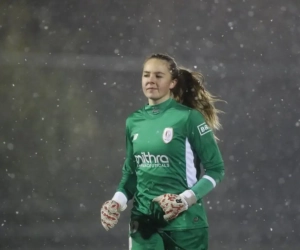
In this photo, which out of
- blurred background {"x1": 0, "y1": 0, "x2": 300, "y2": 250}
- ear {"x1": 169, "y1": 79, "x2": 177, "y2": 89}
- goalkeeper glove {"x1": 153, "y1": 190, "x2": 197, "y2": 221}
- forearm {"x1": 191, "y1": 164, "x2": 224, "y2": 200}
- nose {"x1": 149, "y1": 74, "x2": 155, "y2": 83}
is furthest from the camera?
blurred background {"x1": 0, "y1": 0, "x2": 300, "y2": 250}

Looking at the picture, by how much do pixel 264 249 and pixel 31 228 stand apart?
220cm

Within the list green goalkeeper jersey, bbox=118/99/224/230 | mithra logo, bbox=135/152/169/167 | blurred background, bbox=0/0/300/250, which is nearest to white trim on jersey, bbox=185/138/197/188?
green goalkeeper jersey, bbox=118/99/224/230

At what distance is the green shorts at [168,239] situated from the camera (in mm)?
3113

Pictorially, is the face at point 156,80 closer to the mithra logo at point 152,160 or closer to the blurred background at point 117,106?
the mithra logo at point 152,160

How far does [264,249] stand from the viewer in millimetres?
6613

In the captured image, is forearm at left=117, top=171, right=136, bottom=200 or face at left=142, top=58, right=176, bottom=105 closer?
face at left=142, top=58, right=176, bottom=105

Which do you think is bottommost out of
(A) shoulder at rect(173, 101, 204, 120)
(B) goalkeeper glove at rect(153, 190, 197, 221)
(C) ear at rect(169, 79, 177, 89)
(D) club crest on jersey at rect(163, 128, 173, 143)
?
(B) goalkeeper glove at rect(153, 190, 197, 221)

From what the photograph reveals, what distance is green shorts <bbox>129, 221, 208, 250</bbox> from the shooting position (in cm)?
311

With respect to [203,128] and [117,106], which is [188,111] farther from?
[117,106]

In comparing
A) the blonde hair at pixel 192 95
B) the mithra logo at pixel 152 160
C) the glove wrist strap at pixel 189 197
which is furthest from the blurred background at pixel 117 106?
the glove wrist strap at pixel 189 197

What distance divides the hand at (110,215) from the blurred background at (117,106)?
3.18 meters

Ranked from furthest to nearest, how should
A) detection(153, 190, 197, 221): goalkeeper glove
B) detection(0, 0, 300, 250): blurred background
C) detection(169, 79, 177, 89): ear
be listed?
detection(0, 0, 300, 250): blurred background
detection(169, 79, 177, 89): ear
detection(153, 190, 197, 221): goalkeeper glove

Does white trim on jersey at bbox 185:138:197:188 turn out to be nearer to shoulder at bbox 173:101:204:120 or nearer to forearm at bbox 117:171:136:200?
shoulder at bbox 173:101:204:120

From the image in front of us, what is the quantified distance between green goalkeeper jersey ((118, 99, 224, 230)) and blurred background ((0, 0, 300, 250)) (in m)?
3.11
